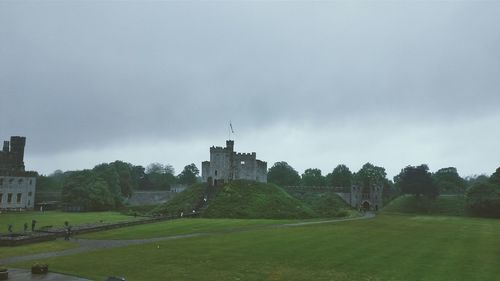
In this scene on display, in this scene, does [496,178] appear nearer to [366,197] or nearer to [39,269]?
[366,197]

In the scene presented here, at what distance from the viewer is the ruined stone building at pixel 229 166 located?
94062 mm

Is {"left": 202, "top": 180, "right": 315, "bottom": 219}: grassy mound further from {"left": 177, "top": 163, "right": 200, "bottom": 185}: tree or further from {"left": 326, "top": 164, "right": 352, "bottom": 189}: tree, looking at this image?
{"left": 177, "top": 163, "right": 200, "bottom": 185}: tree

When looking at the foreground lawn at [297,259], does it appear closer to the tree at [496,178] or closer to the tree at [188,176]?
the tree at [496,178]

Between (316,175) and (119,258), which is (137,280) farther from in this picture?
(316,175)

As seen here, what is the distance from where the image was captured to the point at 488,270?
83.5 ft

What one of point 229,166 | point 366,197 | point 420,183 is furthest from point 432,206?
point 229,166

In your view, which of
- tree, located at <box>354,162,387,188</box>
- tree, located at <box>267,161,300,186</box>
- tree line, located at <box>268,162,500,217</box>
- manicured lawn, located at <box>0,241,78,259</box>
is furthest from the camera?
tree, located at <box>267,161,300,186</box>

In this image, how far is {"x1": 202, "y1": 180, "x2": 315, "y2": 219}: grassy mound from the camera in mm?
70931

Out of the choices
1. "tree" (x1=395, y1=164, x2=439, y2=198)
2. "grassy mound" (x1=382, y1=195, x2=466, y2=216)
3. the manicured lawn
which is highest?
"tree" (x1=395, y1=164, x2=439, y2=198)

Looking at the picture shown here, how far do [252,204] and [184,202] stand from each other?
13880 mm

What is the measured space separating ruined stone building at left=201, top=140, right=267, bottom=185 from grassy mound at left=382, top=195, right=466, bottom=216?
36.0 metres

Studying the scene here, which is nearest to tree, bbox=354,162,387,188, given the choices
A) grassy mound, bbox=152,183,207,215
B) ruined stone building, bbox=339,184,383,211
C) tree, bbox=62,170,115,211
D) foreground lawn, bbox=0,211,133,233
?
ruined stone building, bbox=339,184,383,211

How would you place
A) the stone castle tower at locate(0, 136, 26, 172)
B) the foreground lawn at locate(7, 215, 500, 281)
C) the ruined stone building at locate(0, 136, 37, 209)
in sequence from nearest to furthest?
the foreground lawn at locate(7, 215, 500, 281) < the ruined stone building at locate(0, 136, 37, 209) < the stone castle tower at locate(0, 136, 26, 172)

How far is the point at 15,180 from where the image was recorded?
93.1 m
